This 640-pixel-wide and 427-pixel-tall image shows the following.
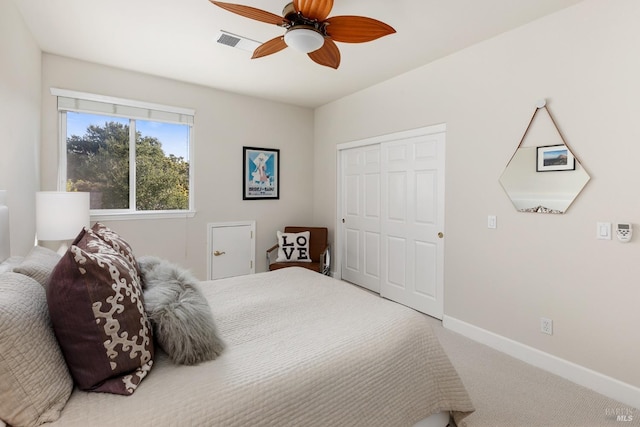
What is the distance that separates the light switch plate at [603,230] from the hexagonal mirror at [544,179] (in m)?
0.22

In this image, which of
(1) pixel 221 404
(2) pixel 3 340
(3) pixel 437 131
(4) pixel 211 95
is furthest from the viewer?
(4) pixel 211 95

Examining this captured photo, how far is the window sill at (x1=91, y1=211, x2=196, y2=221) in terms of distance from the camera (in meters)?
3.31

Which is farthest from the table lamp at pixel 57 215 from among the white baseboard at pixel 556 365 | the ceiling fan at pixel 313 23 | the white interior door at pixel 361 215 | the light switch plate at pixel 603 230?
the light switch plate at pixel 603 230

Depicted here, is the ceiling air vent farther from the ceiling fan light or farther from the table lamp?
the table lamp

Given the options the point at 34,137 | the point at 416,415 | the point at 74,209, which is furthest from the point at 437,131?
the point at 34,137

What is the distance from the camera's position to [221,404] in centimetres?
98

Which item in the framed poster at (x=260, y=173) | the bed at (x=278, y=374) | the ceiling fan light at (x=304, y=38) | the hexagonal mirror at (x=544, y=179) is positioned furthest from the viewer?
the framed poster at (x=260, y=173)

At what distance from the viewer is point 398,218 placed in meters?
3.62

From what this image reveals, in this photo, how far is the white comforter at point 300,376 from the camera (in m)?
0.96

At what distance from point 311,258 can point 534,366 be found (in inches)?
102

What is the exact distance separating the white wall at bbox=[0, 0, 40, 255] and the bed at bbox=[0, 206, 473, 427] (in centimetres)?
93

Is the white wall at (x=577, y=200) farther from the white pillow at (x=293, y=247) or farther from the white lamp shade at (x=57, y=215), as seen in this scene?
the white lamp shade at (x=57, y=215)

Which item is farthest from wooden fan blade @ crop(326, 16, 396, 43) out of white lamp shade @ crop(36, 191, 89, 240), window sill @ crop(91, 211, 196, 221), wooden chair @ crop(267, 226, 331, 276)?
window sill @ crop(91, 211, 196, 221)

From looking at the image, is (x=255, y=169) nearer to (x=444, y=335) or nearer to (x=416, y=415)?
(x=444, y=335)
